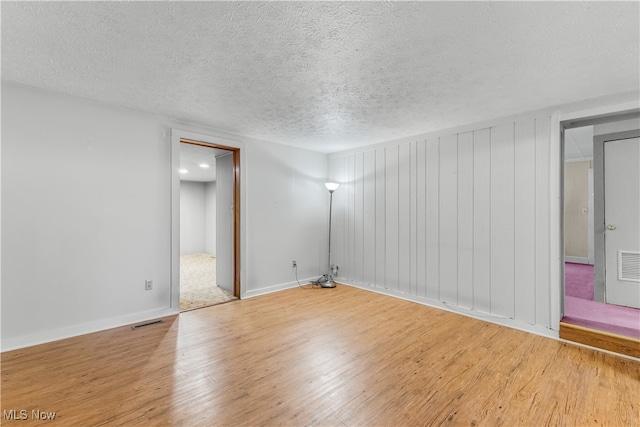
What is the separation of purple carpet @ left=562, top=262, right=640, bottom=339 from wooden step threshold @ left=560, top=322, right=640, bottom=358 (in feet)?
0.33

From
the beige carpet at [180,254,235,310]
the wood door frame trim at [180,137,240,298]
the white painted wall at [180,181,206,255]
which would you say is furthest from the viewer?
the white painted wall at [180,181,206,255]

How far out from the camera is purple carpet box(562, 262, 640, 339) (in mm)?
2686

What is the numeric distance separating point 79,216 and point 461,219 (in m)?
4.32

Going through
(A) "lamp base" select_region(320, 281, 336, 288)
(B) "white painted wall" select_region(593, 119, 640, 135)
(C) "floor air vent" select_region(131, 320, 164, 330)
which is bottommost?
(C) "floor air vent" select_region(131, 320, 164, 330)

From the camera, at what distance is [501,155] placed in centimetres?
329

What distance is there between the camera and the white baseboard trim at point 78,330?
2521 millimetres

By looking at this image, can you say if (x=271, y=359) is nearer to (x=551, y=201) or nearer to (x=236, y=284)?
(x=236, y=284)

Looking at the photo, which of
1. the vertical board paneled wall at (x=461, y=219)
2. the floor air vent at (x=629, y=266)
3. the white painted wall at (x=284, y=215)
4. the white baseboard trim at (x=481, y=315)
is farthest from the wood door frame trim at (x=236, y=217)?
the floor air vent at (x=629, y=266)

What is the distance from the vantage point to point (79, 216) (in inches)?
113

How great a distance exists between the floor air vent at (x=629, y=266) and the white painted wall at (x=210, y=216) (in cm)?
876

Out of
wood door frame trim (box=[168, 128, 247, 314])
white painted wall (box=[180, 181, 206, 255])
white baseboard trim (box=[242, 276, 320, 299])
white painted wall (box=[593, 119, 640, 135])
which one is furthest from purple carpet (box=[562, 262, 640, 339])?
white painted wall (box=[180, 181, 206, 255])

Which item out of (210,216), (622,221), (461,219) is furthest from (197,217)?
(622,221)

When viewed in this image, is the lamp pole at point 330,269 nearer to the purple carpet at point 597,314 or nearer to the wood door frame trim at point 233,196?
the wood door frame trim at point 233,196

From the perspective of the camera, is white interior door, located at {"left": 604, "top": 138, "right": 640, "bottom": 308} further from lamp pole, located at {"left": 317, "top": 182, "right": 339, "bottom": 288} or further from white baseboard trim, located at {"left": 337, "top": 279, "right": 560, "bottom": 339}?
lamp pole, located at {"left": 317, "top": 182, "right": 339, "bottom": 288}
